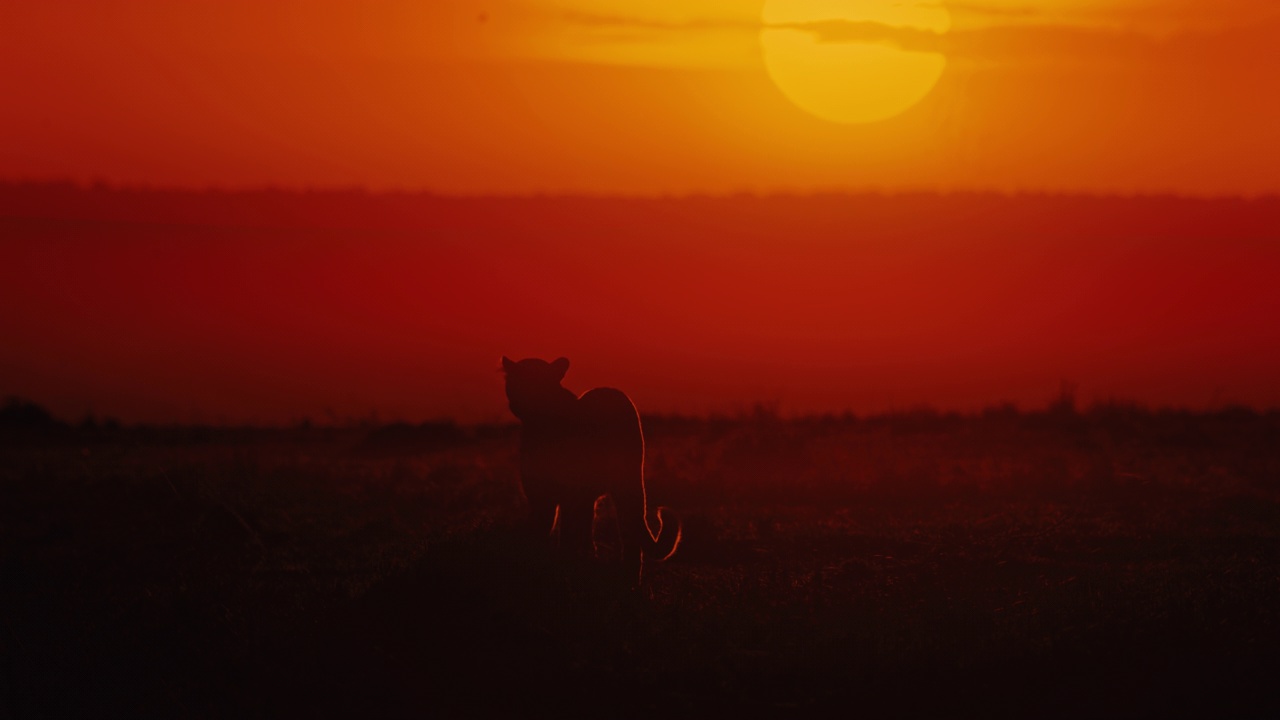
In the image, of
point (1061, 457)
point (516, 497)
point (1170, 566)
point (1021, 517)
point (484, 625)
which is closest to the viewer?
point (484, 625)

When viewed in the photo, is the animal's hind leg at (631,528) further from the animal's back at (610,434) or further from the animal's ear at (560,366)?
the animal's ear at (560,366)

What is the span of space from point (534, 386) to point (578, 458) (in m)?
0.67

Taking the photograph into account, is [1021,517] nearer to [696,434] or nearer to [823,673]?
[823,673]

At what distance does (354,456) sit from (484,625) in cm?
1289

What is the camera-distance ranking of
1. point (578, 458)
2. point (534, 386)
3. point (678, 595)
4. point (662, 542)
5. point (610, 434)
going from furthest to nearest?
1. point (662, 542)
2. point (534, 386)
3. point (578, 458)
4. point (610, 434)
5. point (678, 595)

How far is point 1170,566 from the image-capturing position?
9.73 meters

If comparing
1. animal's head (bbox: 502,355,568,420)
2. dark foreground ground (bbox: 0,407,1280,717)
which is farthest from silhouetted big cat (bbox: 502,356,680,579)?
dark foreground ground (bbox: 0,407,1280,717)

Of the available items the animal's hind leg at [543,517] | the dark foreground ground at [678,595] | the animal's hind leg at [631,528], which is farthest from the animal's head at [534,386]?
the dark foreground ground at [678,595]

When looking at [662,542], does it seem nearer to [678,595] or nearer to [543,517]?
[543,517]

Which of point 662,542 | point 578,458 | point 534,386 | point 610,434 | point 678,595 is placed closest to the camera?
point 678,595

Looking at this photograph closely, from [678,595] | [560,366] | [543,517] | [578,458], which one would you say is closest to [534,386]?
[560,366]

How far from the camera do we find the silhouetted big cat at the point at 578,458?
9.02m

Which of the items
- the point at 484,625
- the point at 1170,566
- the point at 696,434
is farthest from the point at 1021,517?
the point at 696,434

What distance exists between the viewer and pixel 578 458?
9133 mm
